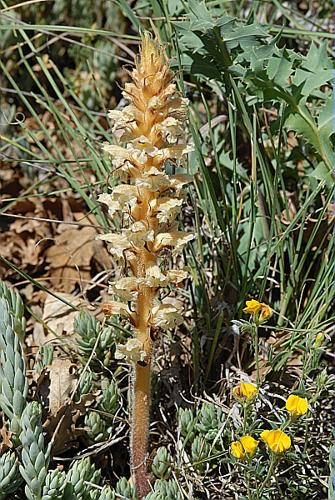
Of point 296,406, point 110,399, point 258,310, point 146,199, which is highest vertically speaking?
point 146,199

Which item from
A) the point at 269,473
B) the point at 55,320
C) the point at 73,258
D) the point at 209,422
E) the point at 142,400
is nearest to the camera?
the point at 269,473

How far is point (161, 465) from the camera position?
1.70 m

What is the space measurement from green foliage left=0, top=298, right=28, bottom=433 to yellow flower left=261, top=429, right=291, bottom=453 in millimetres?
515

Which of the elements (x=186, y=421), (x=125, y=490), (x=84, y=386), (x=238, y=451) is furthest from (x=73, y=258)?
(x=238, y=451)

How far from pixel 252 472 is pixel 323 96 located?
1.03 meters

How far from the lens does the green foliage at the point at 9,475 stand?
1.53 metres

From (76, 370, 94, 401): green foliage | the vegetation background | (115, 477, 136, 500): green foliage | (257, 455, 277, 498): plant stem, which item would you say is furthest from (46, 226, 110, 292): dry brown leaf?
(257, 455, 277, 498): plant stem

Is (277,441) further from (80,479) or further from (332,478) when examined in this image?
(80,479)

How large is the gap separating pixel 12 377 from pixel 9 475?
20 centimetres

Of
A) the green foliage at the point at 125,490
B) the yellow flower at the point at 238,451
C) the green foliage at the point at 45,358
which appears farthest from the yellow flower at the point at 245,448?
the green foliage at the point at 45,358

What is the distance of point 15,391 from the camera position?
1.58 meters

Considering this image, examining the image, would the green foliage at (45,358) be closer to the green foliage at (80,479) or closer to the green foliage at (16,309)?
the green foliage at (16,309)

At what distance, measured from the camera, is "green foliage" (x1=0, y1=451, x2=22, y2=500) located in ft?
5.03

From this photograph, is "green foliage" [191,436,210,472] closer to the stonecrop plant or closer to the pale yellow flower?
the stonecrop plant
